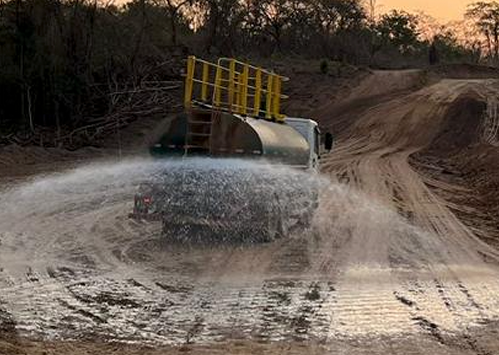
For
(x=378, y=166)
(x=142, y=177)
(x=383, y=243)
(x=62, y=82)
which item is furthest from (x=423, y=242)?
(x=62, y=82)

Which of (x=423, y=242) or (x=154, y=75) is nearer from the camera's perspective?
(x=423, y=242)

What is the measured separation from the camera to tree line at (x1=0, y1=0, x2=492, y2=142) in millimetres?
35688

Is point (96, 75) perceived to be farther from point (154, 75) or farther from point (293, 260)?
point (293, 260)

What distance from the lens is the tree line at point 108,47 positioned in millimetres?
35688

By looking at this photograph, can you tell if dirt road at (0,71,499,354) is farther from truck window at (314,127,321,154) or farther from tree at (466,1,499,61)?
tree at (466,1,499,61)

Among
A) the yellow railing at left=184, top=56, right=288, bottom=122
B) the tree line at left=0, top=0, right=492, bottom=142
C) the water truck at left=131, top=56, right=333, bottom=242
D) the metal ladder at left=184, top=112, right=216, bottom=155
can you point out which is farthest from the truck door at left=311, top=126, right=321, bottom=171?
the tree line at left=0, top=0, right=492, bottom=142

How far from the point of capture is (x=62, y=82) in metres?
36.1

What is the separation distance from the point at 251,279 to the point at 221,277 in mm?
380

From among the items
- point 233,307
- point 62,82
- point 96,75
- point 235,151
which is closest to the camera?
point 233,307

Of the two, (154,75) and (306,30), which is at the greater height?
(306,30)

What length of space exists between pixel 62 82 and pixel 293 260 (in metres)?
26.6

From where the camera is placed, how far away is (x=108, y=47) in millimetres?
39625

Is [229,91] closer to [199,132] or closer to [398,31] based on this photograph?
[199,132]

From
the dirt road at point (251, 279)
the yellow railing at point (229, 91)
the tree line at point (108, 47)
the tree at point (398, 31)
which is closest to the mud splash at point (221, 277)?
the dirt road at point (251, 279)
